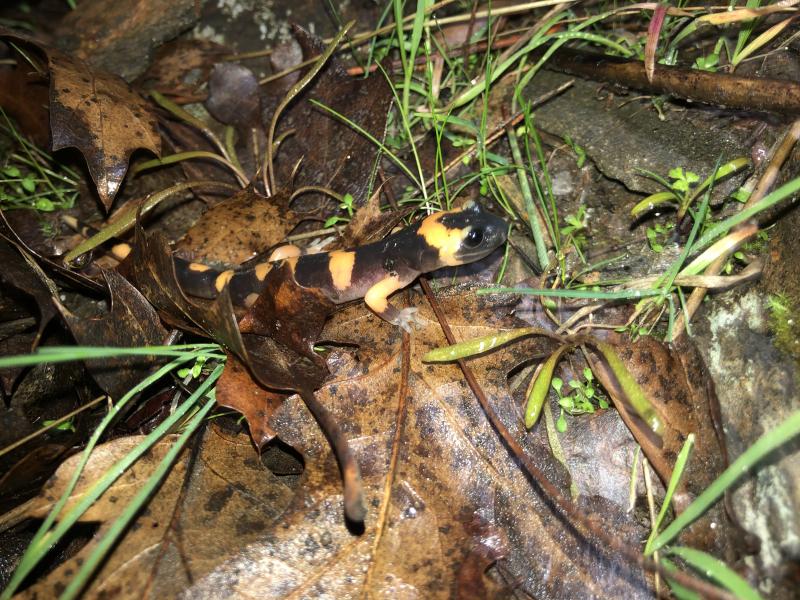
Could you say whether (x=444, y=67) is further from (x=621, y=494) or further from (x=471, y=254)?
(x=621, y=494)

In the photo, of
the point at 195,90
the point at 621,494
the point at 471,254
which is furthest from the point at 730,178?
the point at 195,90

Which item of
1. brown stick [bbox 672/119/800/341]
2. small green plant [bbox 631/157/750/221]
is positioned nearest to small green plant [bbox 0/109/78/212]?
small green plant [bbox 631/157/750/221]

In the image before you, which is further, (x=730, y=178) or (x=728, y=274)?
(x=730, y=178)

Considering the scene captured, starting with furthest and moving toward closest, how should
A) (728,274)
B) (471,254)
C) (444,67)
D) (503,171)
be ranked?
1. (444,67)
2. (503,171)
3. (471,254)
4. (728,274)

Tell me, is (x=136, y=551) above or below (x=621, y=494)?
above

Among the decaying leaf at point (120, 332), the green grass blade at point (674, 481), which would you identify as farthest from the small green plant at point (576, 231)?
the decaying leaf at point (120, 332)

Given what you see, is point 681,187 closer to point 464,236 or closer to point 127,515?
point 464,236

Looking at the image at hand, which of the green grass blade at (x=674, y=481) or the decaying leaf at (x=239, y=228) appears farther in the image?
the decaying leaf at (x=239, y=228)

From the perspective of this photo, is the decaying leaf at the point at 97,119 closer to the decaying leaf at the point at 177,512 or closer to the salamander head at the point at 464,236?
the decaying leaf at the point at 177,512
